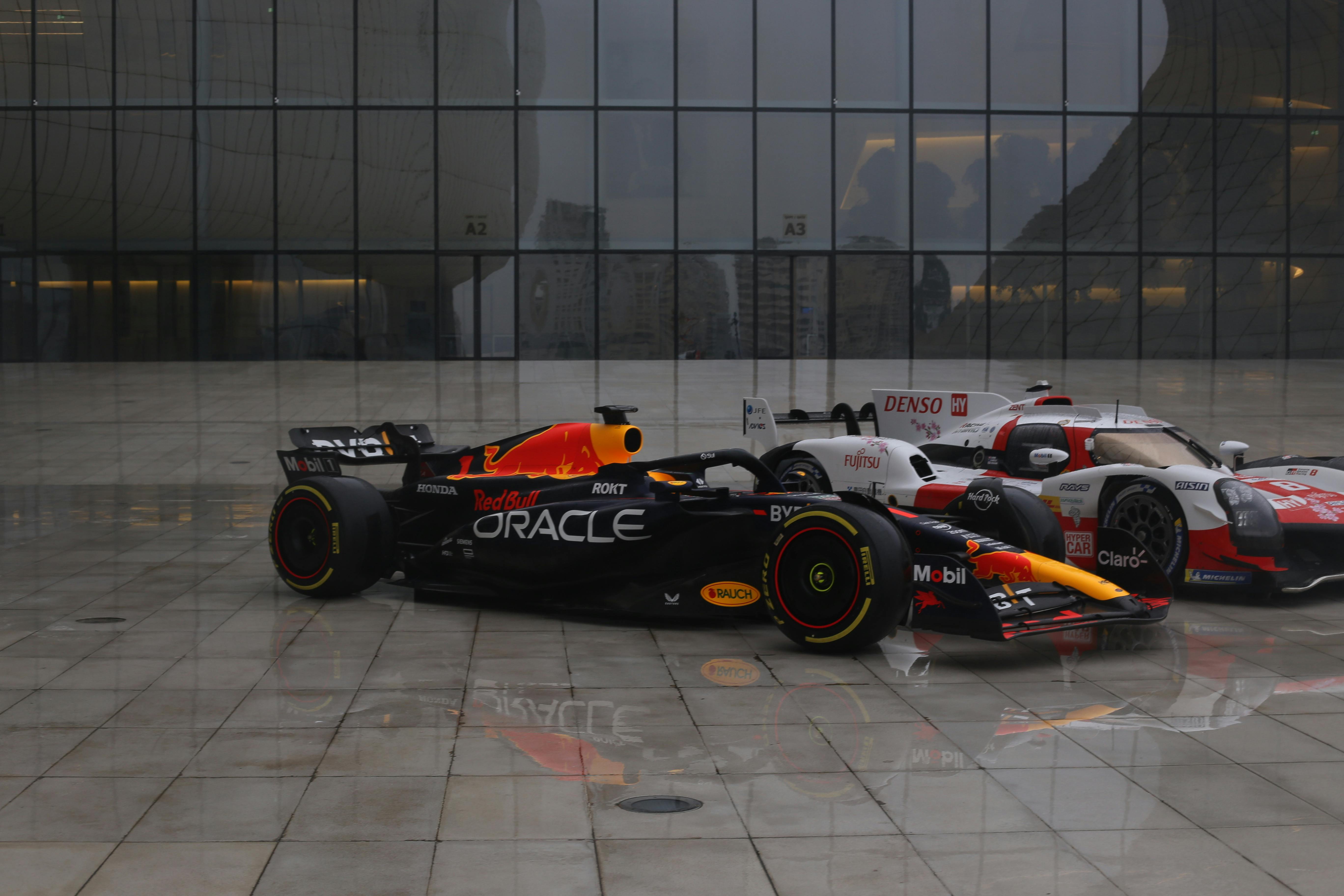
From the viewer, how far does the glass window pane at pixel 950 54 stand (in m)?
32.2

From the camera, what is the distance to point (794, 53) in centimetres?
3186

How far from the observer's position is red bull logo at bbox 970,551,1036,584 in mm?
8336

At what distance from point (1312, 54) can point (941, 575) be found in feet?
104

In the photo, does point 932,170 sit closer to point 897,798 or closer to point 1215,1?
point 1215,1

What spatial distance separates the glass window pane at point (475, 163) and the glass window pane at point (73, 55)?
27.1ft

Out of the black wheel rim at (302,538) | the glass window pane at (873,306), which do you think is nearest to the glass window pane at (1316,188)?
the glass window pane at (873,306)

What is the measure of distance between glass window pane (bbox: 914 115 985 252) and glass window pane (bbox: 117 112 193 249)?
55.3ft

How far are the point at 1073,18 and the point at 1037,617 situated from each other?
93.5 feet

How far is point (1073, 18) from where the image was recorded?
32.7 metres

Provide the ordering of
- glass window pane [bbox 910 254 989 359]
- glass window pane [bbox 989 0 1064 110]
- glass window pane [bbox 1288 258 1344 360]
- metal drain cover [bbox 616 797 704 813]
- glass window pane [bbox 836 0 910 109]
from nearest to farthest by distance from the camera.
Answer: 1. metal drain cover [bbox 616 797 704 813]
2. glass window pane [bbox 836 0 910 109]
3. glass window pane [bbox 989 0 1064 110]
4. glass window pane [bbox 910 254 989 359]
5. glass window pane [bbox 1288 258 1344 360]

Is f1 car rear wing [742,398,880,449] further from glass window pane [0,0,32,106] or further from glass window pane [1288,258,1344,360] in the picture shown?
glass window pane [0,0,32,106]

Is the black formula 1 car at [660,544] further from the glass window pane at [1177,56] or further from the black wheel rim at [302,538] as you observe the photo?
the glass window pane at [1177,56]

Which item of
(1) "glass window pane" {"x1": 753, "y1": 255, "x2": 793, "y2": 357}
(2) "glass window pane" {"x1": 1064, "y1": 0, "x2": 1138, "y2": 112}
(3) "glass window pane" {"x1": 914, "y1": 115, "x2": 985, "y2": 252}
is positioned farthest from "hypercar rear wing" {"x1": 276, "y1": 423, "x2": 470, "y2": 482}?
(2) "glass window pane" {"x1": 1064, "y1": 0, "x2": 1138, "y2": 112}

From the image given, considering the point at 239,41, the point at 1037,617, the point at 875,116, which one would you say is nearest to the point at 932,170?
the point at 875,116
